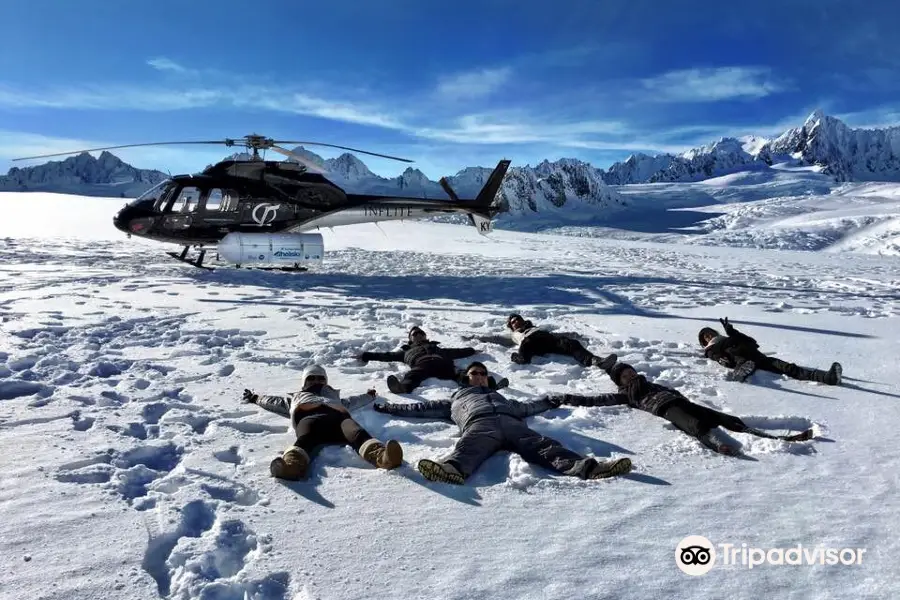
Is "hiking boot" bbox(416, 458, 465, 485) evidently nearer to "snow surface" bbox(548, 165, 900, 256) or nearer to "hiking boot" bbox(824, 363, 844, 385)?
"hiking boot" bbox(824, 363, 844, 385)

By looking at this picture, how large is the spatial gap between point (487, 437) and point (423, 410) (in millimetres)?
957

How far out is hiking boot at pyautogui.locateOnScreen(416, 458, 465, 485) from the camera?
368 cm

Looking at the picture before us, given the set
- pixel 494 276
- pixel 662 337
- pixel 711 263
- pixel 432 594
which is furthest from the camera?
pixel 711 263

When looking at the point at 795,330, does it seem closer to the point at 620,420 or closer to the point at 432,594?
the point at 620,420

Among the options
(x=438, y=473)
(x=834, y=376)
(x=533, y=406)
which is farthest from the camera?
(x=834, y=376)

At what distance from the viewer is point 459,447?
4035mm

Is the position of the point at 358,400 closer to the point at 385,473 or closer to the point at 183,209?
the point at 385,473

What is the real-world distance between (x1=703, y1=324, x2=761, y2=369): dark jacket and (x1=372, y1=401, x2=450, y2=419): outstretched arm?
12.5ft

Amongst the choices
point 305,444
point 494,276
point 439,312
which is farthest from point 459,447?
point 494,276

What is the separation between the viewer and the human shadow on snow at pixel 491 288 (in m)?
10.8

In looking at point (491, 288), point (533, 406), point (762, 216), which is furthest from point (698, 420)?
point (762, 216)

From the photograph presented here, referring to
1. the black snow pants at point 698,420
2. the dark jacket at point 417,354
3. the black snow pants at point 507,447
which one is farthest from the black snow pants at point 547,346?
the black snow pants at point 507,447

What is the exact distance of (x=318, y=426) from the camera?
4.29 meters

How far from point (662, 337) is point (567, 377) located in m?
2.75
